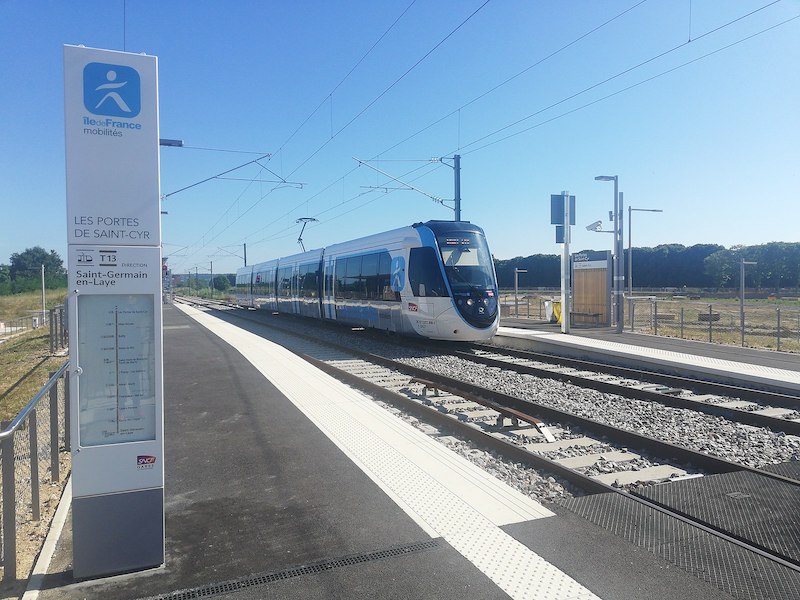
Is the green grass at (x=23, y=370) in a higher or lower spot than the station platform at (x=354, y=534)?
lower

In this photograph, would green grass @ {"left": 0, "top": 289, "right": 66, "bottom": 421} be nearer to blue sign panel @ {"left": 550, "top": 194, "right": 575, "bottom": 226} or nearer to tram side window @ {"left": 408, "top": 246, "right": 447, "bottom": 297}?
tram side window @ {"left": 408, "top": 246, "right": 447, "bottom": 297}

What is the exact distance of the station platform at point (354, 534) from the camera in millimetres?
3693

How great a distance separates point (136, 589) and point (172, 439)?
3.68 meters

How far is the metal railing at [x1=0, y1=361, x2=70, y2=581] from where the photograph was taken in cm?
388

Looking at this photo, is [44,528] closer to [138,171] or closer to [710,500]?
[138,171]

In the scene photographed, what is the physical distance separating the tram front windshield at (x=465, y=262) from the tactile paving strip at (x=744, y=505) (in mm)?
10193

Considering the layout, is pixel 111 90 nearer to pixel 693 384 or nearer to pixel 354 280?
pixel 693 384

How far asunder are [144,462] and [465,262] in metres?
12.8

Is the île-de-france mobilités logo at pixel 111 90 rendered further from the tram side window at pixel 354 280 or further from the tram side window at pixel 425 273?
the tram side window at pixel 354 280

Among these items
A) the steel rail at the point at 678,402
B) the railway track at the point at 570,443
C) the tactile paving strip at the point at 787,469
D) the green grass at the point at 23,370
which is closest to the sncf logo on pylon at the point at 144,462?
the railway track at the point at 570,443

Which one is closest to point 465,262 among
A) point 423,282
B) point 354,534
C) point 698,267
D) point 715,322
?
point 423,282

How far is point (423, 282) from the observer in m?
16.3

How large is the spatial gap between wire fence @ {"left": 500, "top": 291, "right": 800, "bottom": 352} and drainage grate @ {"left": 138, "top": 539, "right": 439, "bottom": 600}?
16168 millimetres

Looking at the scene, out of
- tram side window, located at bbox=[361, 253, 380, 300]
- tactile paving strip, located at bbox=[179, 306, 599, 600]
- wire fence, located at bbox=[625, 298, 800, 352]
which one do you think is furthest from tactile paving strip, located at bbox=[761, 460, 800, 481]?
tram side window, located at bbox=[361, 253, 380, 300]
